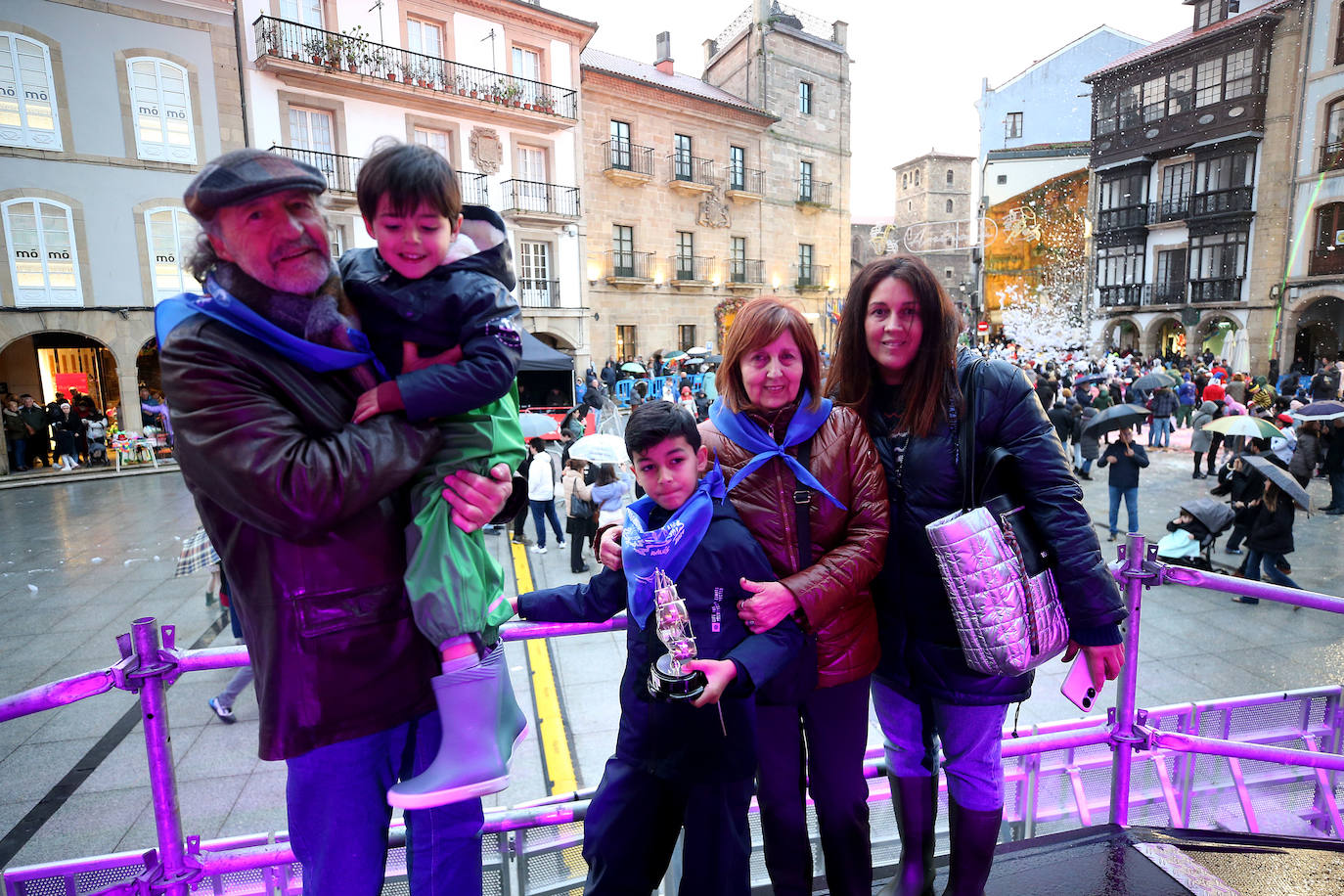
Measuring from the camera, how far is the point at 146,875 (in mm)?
1744

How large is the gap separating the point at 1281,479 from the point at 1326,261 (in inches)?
950

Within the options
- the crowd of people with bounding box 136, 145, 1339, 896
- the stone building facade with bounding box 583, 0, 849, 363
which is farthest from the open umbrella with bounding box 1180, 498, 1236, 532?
the stone building facade with bounding box 583, 0, 849, 363

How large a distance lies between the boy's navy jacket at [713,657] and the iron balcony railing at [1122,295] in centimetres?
3566

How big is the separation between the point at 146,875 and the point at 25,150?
20.1 m

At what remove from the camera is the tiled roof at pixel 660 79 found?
87.8 ft

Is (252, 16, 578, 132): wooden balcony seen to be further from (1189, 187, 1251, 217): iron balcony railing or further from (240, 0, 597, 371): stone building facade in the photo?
(1189, 187, 1251, 217): iron balcony railing

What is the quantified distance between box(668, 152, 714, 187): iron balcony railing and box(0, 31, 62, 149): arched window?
61.0 feet

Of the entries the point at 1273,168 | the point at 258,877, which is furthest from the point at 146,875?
the point at 1273,168

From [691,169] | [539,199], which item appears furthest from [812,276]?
[539,199]

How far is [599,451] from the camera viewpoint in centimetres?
767

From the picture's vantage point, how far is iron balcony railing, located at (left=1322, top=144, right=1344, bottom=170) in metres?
22.6

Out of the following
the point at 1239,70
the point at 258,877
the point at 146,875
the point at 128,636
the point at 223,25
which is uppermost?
the point at 1239,70

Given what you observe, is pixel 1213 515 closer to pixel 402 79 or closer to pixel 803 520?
pixel 803 520

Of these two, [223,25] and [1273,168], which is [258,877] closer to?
[223,25]
